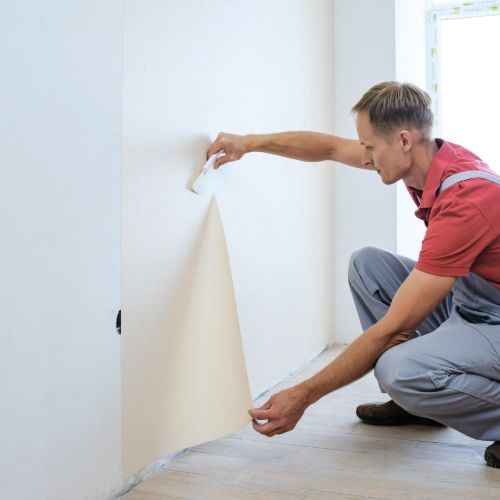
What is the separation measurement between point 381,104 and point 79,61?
751 mm

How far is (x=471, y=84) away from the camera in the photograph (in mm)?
3787

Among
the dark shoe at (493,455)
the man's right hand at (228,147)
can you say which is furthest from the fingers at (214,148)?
the dark shoe at (493,455)

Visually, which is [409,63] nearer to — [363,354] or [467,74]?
[467,74]

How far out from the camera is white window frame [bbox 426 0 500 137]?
379 centimetres

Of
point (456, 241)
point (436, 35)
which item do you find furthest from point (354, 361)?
point (436, 35)

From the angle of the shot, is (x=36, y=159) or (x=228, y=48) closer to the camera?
(x=36, y=159)

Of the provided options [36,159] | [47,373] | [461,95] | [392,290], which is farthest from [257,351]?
[461,95]

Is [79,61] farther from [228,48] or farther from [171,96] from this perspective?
[228,48]

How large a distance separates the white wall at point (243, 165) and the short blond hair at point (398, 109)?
44cm

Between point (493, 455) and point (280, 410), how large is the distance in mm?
540

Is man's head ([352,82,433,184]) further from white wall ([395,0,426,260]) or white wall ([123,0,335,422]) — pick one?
white wall ([395,0,426,260])

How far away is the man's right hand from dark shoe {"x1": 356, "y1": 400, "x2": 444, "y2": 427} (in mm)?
803

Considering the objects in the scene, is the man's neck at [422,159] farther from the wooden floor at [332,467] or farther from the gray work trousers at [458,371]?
the wooden floor at [332,467]

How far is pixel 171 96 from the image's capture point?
160 centimetres
